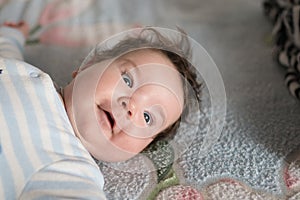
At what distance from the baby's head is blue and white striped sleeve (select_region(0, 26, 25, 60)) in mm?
190

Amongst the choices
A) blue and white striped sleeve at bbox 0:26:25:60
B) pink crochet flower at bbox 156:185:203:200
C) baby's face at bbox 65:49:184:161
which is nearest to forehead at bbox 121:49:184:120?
baby's face at bbox 65:49:184:161

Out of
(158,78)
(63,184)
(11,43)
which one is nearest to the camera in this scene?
(63,184)

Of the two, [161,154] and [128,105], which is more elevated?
[128,105]

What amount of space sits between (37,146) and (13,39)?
Result: 1.19 ft

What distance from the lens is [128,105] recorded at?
0.78 m

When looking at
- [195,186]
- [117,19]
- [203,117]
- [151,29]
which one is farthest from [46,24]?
[195,186]

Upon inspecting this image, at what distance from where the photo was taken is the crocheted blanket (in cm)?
81

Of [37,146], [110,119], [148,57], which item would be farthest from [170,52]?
[37,146]

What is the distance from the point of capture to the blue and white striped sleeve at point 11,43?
3.24ft

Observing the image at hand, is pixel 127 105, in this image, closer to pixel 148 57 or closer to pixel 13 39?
pixel 148 57

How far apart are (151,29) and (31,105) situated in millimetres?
257

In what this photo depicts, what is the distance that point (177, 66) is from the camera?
33.5 inches

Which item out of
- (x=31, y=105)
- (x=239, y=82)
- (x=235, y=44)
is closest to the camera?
(x=31, y=105)

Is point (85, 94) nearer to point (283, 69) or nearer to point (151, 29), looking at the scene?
point (151, 29)
